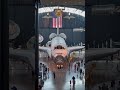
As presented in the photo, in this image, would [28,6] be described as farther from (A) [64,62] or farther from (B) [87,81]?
(A) [64,62]

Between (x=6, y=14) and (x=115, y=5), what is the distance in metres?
4.23

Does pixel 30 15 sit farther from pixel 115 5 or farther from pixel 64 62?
pixel 64 62

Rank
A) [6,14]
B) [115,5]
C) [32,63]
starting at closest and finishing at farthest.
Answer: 1. [6,14]
2. [115,5]
3. [32,63]

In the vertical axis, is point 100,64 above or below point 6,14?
below

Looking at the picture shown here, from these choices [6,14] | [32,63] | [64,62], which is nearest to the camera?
[6,14]

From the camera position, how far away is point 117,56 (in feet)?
23.1

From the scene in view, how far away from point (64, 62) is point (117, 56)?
3717 centimetres

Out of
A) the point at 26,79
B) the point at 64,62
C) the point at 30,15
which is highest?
the point at 30,15

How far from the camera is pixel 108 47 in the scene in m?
7.41

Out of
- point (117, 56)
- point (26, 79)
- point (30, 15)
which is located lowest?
point (26, 79)

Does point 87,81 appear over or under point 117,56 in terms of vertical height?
under

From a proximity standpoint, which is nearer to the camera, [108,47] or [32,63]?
[108,47]

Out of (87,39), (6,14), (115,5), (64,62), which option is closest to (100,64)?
(87,39)

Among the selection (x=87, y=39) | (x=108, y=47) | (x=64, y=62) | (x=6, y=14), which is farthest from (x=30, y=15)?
(x=64, y=62)
